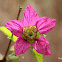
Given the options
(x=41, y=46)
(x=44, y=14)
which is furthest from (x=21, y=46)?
(x=44, y=14)

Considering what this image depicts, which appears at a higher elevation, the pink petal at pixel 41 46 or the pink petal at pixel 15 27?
the pink petal at pixel 15 27

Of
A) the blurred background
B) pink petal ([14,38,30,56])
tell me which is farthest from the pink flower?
the blurred background

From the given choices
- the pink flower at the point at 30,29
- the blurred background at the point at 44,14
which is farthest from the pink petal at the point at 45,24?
the blurred background at the point at 44,14

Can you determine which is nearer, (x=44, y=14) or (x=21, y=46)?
(x=21, y=46)

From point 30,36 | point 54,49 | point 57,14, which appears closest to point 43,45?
point 30,36

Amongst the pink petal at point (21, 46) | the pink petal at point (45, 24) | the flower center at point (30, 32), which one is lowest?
the pink petal at point (21, 46)

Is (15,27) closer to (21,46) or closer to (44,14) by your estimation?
(21,46)

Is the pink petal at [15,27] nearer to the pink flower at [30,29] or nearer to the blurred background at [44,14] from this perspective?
the pink flower at [30,29]

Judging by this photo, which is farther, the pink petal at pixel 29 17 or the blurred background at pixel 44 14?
the blurred background at pixel 44 14
